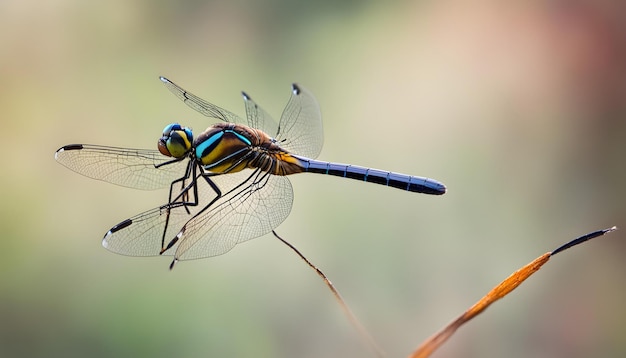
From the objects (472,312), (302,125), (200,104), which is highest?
(200,104)

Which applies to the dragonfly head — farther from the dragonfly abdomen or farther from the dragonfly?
the dragonfly abdomen

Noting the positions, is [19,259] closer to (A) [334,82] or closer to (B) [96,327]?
(B) [96,327]

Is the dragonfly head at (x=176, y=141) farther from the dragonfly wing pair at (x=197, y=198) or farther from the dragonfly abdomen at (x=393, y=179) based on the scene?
the dragonfly abdomen at (x=393, y=179)

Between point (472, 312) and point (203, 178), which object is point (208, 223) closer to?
point (203, 178)

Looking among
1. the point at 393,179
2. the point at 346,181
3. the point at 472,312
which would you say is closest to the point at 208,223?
the point at 393,179

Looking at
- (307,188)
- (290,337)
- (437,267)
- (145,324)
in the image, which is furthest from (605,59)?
(145,324)

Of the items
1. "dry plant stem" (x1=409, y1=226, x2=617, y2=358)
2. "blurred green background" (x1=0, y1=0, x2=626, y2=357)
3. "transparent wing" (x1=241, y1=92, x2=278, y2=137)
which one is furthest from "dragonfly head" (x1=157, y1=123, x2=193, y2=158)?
"blurred green background" (x1=0, y1=0, x2=626, y2=357)
